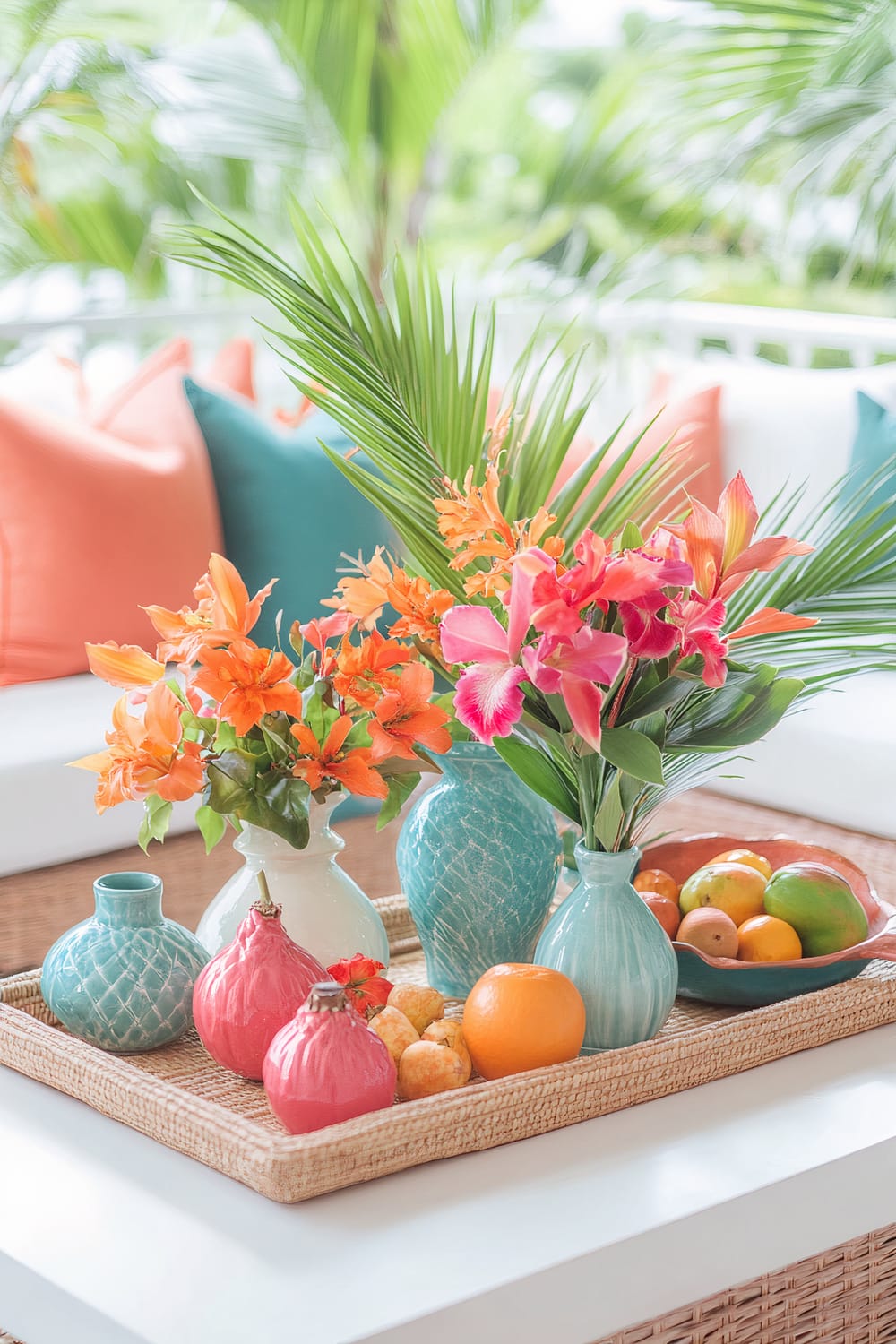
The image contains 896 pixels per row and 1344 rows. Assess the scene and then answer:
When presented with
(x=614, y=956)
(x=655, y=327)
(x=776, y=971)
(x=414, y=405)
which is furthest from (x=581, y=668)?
(x=655, y=327)

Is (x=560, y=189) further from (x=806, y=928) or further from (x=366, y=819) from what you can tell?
(x=806, y=928)

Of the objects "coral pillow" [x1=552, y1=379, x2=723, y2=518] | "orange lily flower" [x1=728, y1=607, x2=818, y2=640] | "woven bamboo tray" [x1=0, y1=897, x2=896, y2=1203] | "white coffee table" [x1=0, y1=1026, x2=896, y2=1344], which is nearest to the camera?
"white coffee table" [x1=0, y1=1026, x2=896, y2=1344]

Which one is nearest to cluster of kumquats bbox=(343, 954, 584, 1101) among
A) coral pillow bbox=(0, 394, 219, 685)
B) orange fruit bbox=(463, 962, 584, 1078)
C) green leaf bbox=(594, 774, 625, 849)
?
orange fruit bbox=(463, 962, 584, 1078)

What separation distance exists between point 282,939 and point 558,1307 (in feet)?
1.09

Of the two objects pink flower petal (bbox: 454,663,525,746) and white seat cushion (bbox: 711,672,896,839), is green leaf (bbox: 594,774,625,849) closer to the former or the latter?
pink flower petal (bbox: 454,663,525,746)

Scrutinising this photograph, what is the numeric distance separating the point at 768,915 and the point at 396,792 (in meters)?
0.31

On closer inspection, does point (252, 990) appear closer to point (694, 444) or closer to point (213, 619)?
point (213, 619)

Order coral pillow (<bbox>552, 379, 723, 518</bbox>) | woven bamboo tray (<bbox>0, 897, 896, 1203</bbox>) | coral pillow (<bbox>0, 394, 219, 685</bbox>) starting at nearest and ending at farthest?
woven bamboo tray (<bbox>0, 897, 896, 1203</bbox>)
coral pillow (<bbox>0, 394, 219, 685</bbox>)
coral pillow (<bbox>552, 379, 723, 518</bbox>)

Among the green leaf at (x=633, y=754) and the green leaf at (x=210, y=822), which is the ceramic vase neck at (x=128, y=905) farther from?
the green leaf at (x=633, y=754)

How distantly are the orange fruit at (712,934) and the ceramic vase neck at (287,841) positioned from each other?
286 mm

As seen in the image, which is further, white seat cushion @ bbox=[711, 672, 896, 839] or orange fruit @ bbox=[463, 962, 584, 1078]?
white seat cushion @ bbox=[711, 672, 896, 839]

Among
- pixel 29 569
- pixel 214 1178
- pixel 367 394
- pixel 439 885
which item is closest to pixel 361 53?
pixel 29 569

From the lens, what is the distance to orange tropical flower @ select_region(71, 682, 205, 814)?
1086mm

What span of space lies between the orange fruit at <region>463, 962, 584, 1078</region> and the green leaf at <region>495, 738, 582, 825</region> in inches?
4.8
